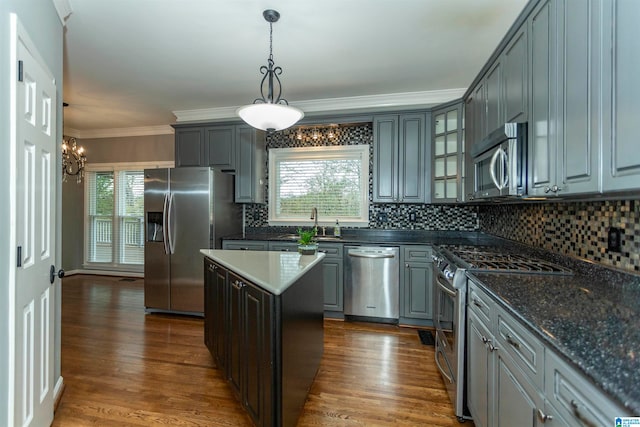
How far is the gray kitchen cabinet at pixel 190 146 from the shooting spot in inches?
170

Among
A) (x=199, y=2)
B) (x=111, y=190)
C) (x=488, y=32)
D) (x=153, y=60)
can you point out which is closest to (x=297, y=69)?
(x=199, y=2)

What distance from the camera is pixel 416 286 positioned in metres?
3.45

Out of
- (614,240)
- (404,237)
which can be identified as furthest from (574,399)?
(404,237)

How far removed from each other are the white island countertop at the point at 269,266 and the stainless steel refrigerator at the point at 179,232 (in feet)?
4.25

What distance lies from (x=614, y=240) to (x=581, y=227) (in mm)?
313

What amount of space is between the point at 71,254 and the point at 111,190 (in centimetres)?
139

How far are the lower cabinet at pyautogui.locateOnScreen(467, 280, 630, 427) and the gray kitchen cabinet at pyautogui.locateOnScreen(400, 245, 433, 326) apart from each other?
5.20 feet

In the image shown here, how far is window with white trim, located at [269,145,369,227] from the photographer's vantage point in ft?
13.7

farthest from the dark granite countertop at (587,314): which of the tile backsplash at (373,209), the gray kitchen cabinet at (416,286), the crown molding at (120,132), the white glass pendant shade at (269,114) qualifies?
the crown molding at (120,132)

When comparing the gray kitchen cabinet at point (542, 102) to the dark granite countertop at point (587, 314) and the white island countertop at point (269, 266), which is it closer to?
the dark granite countertop at point (587, 314)

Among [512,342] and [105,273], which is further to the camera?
[105,273]

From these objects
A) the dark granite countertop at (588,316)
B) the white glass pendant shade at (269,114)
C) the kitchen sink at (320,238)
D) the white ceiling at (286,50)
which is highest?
the white ceiling at (286,50)

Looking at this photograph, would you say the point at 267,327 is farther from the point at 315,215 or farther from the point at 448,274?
the point at 315,215

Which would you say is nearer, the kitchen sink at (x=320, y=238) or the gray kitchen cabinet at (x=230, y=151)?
the kitchen sink at (x=320, y=238)
